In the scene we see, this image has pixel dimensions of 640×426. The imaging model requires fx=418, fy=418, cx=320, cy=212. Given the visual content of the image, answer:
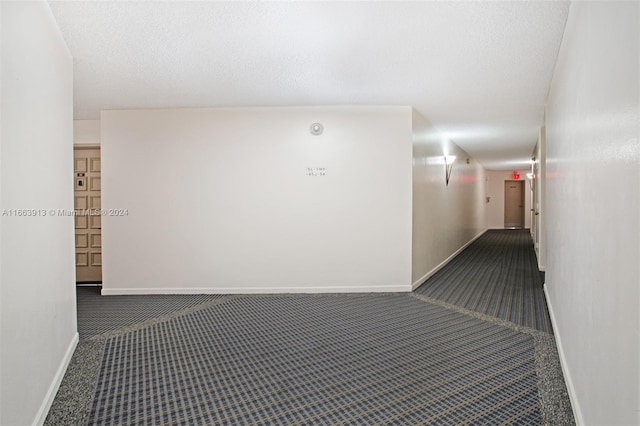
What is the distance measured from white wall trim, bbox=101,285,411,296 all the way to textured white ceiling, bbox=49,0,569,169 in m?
2.59

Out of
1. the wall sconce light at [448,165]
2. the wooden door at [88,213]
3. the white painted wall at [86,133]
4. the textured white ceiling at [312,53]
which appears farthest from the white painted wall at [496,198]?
the white painted wall at [86,133]

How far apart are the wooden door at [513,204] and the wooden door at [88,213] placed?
15946 millimetres

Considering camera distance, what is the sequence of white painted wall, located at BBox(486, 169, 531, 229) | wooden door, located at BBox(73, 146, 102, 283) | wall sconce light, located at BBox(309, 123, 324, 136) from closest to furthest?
wall sconce light, located at BBox(309, 123, 324, 136) → wooden door, located at BBox(73, 146, 102, 283) → white painted wall, located at BBox(486, 169, 531, 229)

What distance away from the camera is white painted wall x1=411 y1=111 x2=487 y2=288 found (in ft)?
20.6

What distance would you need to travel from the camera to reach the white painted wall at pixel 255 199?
5941 mm

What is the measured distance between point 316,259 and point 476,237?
935 centimetres

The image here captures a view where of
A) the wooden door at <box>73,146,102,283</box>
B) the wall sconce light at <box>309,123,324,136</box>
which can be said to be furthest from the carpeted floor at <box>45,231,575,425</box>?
the wall sconce light at <box>309,123,324,136</box>

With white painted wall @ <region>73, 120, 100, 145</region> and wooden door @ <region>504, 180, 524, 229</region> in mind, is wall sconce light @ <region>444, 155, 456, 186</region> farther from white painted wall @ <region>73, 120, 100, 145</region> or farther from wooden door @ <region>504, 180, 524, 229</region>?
wooden door @ <region>504, 180, 524, 229</region>

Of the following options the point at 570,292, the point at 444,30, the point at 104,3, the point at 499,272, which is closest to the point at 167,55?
the point at 104,3

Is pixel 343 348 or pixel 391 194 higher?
pixel 391 194

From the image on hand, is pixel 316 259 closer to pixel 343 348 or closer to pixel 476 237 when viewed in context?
pixel 343 348

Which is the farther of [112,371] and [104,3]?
[112,371]

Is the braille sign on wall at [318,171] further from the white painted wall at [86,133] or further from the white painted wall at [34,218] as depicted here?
the white painted wall at [86,133]

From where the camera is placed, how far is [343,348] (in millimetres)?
3793
